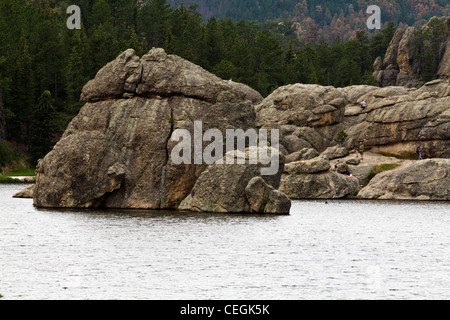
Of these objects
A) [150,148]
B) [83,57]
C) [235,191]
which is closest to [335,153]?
[150,148]

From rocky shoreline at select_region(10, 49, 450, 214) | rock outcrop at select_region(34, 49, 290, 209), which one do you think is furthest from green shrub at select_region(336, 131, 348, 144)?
rock outcrop at select_region(34, 49, 290, 209)

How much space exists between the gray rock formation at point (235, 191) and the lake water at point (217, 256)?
1754 mm

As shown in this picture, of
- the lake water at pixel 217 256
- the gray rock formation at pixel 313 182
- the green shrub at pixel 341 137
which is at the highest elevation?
the green shrub at pixel 341 137

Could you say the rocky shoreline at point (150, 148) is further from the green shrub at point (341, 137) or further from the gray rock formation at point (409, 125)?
the green shrub at point (341, 137)

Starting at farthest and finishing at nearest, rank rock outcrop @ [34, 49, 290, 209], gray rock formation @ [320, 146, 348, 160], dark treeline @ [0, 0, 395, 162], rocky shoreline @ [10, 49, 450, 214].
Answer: dark treeline @ [0, 0, 395, 162] < gray rock formation @ [320, 146, 348, 160] < rock outcrop @ [34, 49, 290, 209] < rocky shoreline @ [10, 49, 450, 214]

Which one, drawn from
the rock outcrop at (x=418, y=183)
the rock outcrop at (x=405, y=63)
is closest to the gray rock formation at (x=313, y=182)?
the rock outcrop at (x=418, y=183)

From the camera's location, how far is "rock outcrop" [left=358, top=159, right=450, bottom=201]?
90.4 meters

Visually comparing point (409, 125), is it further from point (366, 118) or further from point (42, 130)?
point (42, 130)

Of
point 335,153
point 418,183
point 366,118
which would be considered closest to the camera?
point 418,183

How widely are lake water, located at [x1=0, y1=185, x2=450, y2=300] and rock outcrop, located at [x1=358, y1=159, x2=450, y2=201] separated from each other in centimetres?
2488

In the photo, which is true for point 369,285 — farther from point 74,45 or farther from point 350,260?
point 74,45

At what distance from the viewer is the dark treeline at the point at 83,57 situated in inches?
5349

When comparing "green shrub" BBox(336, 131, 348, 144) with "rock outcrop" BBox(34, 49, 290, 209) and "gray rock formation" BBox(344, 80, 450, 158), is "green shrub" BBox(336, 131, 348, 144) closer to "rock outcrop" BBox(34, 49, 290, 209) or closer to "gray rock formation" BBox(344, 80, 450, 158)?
"gray rock formation" BBox(344, 80, 450, 158)

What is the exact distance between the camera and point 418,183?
300 ft
